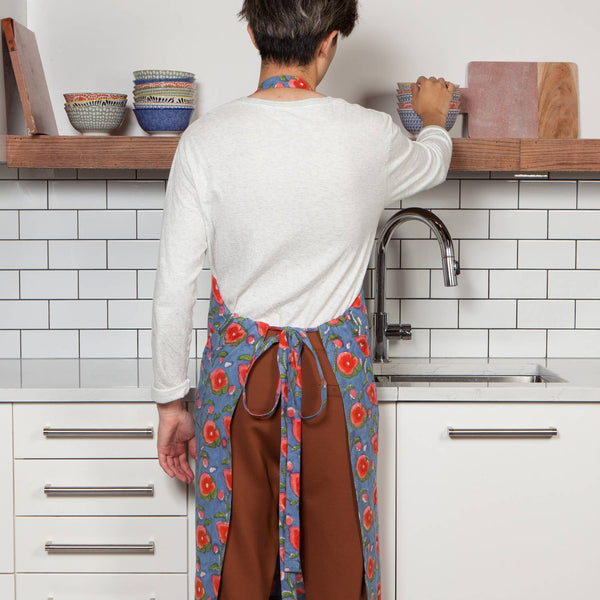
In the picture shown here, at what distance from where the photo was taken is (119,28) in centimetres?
246

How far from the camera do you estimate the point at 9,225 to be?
2.53 meters

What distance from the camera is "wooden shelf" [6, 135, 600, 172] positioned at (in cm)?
221

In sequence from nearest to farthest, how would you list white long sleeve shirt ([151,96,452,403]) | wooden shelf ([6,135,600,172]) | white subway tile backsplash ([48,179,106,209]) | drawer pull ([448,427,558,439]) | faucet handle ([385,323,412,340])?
white long sleeve shirt ([151,96,452,403]) < drawer pull ([448,427,558,439]) < wooden shelf ([6,135,600,172]) < faucet handle ([385,323,412,340]) < white subway tile backsplash ([48,179,106,209])

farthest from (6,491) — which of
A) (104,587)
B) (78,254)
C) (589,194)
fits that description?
(589,194)

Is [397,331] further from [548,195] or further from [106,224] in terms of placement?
[106,224]

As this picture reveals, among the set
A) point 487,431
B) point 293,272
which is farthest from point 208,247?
point 487,431

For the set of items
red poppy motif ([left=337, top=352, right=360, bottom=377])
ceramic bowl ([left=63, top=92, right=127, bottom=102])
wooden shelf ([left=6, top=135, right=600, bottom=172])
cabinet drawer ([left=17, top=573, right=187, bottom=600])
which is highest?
ceramic bowl ([left=63, top=92, right=127, bottom=102])

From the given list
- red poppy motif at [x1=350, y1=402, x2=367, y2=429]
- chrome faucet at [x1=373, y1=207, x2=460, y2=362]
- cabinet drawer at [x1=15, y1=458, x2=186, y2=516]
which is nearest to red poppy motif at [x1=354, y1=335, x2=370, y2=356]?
red poppy motif at [x1=350, y1=402, x2=367, y2=429]

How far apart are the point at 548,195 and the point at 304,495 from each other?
1.29 m

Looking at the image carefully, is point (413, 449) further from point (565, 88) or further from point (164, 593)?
point (565, 88)

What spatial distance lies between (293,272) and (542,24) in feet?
4.36

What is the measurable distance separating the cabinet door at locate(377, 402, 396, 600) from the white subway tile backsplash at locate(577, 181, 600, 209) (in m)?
0.94

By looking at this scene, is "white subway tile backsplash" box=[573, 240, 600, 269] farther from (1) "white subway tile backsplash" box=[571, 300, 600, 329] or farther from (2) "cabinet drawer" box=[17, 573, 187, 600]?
(2) "cabinet drawer" box=[17, 573, 187, 600]

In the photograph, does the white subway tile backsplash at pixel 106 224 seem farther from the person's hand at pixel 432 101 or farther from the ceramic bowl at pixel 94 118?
the person's hand at pixel 432 101
